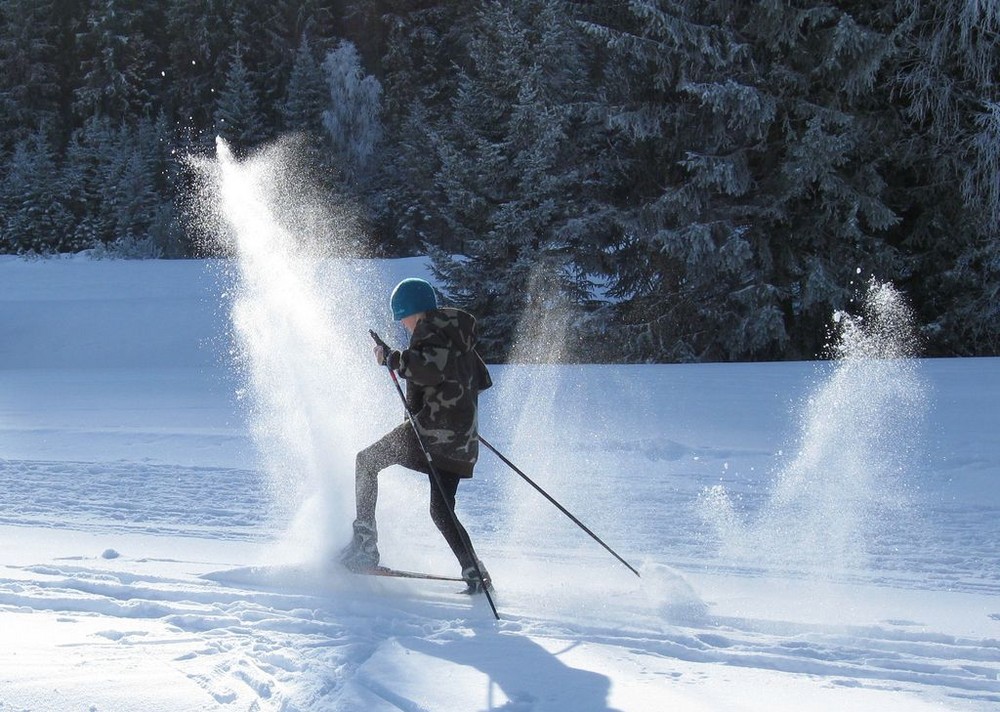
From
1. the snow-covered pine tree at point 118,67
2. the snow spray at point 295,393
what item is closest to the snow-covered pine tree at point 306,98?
the snow-covered pine tree at point 118,67

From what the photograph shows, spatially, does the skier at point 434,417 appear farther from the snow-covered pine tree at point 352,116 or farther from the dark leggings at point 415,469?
the snow-covered pine tree at point 352,116

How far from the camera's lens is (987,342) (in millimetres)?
16391

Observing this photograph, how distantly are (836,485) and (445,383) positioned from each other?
152 inches

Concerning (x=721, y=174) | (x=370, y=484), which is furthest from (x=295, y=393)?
(x=721, y=174)

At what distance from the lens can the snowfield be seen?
3754 mm

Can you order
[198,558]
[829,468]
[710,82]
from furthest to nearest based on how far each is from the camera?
[710,82]
[829,468]
[198,558]

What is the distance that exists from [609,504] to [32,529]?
154 inches

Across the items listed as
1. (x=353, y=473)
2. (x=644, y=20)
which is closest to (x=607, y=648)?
(x=353, y=473)

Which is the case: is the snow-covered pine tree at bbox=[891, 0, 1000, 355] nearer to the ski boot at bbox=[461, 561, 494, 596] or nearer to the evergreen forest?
the evergreen forest

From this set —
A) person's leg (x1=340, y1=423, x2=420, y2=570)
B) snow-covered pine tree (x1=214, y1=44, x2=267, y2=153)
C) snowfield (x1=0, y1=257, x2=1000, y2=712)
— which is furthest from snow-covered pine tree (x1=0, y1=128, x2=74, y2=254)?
person's leg (x1=340, y1=423, x2=420, y2=570)

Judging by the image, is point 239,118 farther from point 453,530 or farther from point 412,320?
point 453,530

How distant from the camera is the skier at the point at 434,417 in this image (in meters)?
4.83

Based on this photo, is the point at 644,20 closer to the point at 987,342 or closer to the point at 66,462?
the point at 987,342

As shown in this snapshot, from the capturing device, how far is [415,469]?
512 cm
